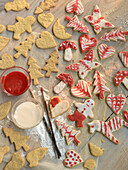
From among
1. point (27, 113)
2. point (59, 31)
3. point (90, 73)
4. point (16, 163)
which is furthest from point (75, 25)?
point (16, 163)

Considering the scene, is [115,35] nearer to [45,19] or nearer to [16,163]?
[45,19]

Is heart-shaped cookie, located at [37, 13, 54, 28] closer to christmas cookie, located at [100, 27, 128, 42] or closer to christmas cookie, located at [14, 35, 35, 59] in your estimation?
christmas cookie, located at [14, 35, 35, 59]

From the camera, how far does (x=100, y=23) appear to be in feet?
5.28

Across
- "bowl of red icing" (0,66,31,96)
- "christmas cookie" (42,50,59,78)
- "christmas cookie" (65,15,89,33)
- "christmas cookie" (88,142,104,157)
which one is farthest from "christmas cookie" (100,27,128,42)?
"christmas cookie" (88,142,104,157)

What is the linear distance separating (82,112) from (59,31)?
21.6 inches

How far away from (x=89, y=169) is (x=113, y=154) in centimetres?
18

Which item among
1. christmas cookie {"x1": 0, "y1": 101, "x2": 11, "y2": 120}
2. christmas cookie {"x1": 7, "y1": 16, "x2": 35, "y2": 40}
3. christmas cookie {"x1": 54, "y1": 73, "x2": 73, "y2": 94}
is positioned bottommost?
christmas cookie {"x1": 0, "y1": 101, "x2": 11, "y2": 120}

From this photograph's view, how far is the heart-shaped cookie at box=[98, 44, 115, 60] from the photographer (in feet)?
5.17

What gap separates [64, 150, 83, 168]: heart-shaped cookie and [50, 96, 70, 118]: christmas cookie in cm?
24

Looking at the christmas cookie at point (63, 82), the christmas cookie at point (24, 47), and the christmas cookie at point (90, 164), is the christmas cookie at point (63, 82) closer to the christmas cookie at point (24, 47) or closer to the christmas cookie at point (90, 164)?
the christmas cookie at point (24, 47)

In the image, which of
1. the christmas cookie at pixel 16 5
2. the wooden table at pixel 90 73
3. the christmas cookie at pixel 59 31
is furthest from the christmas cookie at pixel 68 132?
the christmas cookie at pixel 16 5

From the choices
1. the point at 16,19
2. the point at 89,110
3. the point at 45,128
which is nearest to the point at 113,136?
the point at 89,110

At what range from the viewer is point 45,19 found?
1.58m

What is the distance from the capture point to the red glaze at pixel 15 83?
1.44m
